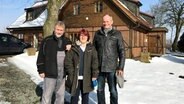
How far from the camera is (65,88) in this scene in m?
7.30

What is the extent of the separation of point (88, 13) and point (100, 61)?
23492 mm

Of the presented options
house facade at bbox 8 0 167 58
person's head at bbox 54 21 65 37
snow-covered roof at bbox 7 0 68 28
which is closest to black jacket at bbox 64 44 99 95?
person's head at bbox 54 21 65 37

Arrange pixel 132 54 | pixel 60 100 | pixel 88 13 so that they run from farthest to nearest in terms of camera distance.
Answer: pixel 88 13 → pixel 132 54 → pixel 60 100

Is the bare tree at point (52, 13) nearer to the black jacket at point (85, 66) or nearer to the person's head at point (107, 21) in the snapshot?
the person's head at point (107, 21)

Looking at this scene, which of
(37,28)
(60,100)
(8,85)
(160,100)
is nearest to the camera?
(60,100)

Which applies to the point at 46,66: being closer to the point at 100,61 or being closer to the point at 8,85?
the point at 100,61

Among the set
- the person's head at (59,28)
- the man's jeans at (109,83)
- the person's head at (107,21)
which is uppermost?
the person's head at (107,21)

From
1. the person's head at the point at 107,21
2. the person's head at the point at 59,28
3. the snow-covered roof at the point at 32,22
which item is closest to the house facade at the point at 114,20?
the snow-covered roof at the point at 32,22

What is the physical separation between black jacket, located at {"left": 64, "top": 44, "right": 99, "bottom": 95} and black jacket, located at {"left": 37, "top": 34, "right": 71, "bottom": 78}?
270mm

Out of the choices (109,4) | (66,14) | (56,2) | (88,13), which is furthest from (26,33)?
(56,2)

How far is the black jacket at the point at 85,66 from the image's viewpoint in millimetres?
6848

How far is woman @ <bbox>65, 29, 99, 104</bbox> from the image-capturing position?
270 inches

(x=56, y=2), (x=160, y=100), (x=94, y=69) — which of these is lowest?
(x=160, y=100)

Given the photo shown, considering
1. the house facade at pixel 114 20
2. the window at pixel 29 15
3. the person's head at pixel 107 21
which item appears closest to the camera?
the person's head at pixel 107 21
